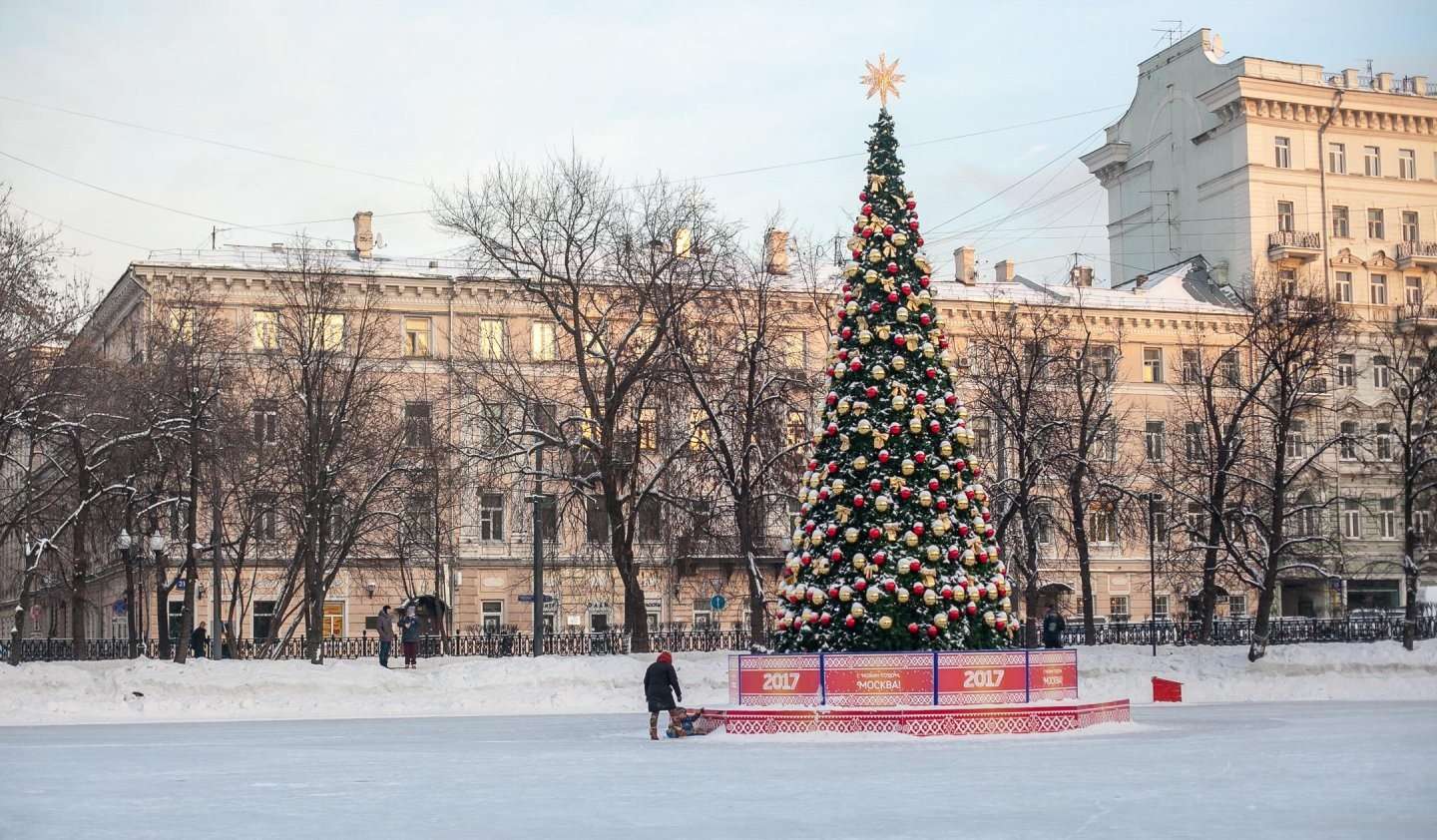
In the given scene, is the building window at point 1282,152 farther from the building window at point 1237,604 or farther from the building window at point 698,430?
the building window at point 698,430

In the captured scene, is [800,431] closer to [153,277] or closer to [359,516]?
[359,516]

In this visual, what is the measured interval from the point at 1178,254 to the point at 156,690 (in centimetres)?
5342

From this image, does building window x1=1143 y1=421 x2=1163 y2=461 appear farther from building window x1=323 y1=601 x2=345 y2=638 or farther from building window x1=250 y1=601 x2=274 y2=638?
building window x1=250 y1=601 x2=274 y2=638

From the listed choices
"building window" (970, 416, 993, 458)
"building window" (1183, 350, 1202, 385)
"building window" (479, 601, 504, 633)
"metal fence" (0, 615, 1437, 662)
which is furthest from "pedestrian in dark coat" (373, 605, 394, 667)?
"building window" (1183, 350, 1202, 385)

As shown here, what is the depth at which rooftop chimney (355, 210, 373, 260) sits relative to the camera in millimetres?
64688

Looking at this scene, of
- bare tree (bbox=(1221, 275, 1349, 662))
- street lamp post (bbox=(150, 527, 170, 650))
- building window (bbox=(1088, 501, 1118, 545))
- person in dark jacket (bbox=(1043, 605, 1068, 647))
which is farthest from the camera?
building window (bbox=(1088, 501, 1118, 545))

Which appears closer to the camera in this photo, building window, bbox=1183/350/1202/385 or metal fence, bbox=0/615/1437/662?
metal fence, bbox=0/615/1437/662

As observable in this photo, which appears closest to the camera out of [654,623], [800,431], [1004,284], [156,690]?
[156,690]

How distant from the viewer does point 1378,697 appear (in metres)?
38.9

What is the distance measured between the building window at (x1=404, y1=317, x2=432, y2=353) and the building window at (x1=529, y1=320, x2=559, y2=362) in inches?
151

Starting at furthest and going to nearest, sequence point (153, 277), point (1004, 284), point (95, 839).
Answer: point (1004, 284)
point (153, 277)
point (95, 839)

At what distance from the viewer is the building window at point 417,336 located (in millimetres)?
61594

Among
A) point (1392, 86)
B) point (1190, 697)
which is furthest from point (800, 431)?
point (1392, 86)

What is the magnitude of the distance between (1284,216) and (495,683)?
46955 millimetres
